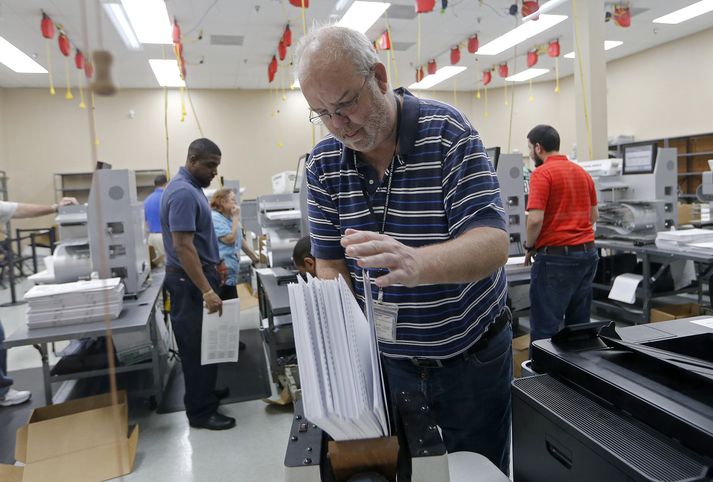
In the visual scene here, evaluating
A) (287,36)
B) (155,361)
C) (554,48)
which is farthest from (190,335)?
(554,48)

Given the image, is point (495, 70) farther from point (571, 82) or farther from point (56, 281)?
point (56, 281)

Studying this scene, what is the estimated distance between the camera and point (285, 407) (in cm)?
279

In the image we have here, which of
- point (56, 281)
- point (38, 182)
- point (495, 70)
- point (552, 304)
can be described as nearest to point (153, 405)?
point (56, 281)

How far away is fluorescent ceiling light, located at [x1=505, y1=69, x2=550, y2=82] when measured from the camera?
31.3ft

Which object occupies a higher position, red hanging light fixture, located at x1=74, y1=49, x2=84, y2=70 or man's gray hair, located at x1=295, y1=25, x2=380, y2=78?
man's gray hair, located at x1=295, y1=25, x2=380, y2=78

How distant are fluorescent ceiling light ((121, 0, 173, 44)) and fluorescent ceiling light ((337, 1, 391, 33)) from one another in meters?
5.42

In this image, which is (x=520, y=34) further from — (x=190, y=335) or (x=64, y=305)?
(x=64, y=305)

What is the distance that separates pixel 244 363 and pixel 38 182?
277 centimetres

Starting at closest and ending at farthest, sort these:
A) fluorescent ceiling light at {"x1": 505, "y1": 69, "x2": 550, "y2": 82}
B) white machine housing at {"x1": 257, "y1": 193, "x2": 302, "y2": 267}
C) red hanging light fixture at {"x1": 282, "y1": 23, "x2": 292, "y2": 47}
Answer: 1. white machine housing at {"x1": 257, "y1": 193, "x2": 302, "y2": 267}
2. red hanging light fixture at {"x1": 282, "y1": 23, "x2": 292, "y2": 47}
3. fluorescent ceiling light at {"x1": 505, "y1": 69, "x2": 550, "y2": 82}

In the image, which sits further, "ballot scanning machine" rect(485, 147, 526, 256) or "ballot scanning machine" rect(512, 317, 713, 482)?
"ballot scanning machine" rect(485, 147, 526, 256)

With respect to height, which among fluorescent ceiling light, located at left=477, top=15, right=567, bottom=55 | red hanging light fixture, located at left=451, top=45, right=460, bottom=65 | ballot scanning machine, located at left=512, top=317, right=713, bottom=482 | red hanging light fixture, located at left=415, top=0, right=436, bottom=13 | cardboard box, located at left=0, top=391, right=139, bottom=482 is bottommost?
cardboard box, located at left=0, top=391, right=139, bottom=482

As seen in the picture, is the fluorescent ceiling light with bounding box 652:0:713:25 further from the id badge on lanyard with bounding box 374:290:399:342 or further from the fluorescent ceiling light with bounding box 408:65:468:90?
the id badge on lanyard with bounding box 374:290:399:342

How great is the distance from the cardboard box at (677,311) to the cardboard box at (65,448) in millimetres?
3556

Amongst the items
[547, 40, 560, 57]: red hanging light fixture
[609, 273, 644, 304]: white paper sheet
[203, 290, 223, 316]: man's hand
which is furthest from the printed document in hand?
[547, 40, 560, 57]: red hanging light fixture
